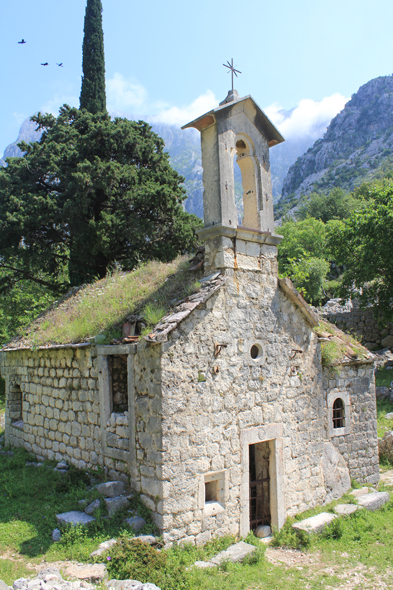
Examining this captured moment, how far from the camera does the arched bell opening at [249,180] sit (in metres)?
8.19

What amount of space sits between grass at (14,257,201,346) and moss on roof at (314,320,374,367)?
3.25 m

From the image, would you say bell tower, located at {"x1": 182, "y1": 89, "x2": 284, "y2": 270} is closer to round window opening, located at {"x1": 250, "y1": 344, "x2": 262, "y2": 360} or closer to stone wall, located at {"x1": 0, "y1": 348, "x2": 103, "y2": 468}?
round window opening, located at {"x1": 250, "y1": 344, "x2": 262, "y2": 360}

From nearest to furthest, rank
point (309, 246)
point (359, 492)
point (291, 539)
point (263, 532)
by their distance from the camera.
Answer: point (291, 539) → point (263, 532) → point (359, 492) → point (309, 246)

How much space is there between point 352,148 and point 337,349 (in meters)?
84.3

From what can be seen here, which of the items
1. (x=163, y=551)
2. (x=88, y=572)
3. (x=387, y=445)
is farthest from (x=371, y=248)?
(x=88, y=572)

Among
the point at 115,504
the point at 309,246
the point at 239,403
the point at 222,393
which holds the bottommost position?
the point at 115,504

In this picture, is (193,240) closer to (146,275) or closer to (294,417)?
(146,275)

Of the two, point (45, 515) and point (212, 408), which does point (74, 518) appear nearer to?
point (45, 515)

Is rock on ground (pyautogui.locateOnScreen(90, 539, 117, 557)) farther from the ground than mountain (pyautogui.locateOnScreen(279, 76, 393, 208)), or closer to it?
closer to it

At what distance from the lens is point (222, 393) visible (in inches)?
275

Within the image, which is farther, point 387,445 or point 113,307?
point 387,445

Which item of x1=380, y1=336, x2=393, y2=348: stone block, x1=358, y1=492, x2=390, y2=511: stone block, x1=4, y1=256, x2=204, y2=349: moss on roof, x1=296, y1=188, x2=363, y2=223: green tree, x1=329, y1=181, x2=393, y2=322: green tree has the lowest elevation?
x1=358, y1=492, x2=390, y2=511: stone block

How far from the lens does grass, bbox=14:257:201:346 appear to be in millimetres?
7631

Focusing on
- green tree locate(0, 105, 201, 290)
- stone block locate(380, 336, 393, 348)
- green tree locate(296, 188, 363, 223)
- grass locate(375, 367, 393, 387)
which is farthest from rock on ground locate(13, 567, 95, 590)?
green tree locate(296, 188, 363, 223)
